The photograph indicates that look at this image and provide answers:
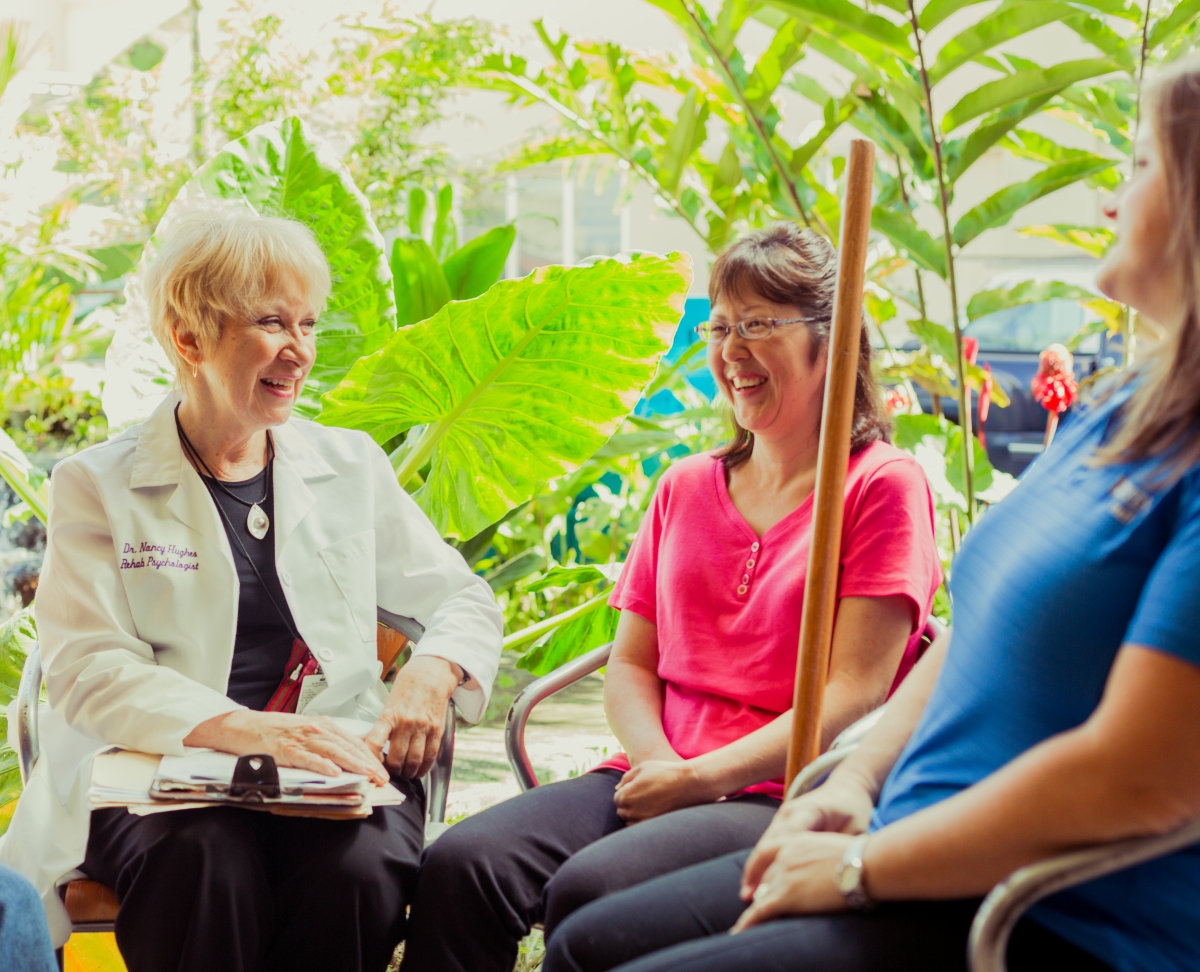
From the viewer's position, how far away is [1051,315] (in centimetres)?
696

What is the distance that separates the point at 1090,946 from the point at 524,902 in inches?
29.3

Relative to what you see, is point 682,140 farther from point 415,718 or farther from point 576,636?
point 415,718

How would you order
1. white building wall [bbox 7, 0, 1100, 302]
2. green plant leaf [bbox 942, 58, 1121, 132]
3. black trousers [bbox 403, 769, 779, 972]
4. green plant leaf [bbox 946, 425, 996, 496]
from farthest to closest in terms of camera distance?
white building wall [bbox 7, 0, 1100, 302] < green plant leaf [bbox 946, 425, 996, 496] < green plant leaf [bbox 942, 58, 1121, 132] < black trousers [bbox 403, 769, 779, 972]

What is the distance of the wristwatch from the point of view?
1.00 meters

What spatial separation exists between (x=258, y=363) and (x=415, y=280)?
1.19 meters

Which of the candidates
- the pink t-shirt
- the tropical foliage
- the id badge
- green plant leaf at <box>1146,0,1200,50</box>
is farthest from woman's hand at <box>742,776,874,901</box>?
green plant leaf at <box>1146,0,1200,50</box>

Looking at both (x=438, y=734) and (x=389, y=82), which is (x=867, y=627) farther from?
(x=389, y=82)

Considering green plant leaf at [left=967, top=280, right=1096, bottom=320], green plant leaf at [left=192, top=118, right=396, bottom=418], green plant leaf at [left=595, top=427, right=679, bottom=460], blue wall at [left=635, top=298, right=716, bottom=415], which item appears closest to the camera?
green plant leaf at [left=192, top=118, right=396, bottom=418]

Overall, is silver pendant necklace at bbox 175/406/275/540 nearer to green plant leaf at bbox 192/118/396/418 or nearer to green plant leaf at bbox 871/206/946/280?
green plant leaf at bbox 192/118/396/418

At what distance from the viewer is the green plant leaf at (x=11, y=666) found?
2.06 m

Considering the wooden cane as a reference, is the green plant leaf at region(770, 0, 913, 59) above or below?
above

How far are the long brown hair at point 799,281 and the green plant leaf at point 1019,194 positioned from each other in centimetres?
71

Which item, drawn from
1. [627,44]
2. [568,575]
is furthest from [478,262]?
[627,44]

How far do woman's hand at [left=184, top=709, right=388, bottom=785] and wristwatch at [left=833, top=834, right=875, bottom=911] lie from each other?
69 cm
